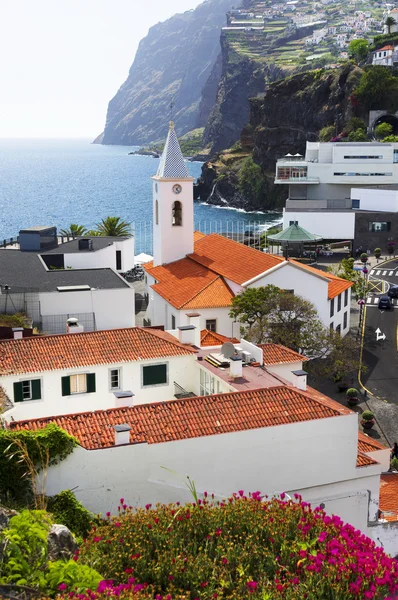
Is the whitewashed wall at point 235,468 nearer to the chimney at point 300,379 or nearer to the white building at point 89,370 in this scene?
the chimney at point 300,379

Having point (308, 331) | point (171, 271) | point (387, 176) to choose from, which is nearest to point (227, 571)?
point (308, 331)

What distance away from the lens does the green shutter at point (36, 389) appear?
27156mm

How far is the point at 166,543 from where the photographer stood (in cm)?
1480

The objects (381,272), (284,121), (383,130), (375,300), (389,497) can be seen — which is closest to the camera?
(389,497)

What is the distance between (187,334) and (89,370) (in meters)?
4.50

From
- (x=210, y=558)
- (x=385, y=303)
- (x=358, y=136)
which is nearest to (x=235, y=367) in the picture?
(x=210, y=558)

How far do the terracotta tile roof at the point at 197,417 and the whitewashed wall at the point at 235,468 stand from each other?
29cm

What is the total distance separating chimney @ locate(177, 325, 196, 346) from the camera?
3064 cm

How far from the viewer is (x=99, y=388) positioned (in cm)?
2828

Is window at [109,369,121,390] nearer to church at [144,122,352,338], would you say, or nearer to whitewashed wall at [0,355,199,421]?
whitewashed wall at [0,355,199,421]

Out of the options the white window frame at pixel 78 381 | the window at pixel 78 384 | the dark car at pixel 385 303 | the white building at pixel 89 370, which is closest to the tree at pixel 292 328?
the white building at pixel 89 370

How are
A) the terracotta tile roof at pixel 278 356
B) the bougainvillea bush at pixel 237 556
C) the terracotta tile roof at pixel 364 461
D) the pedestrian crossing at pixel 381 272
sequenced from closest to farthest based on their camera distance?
the bougainvillea bush at pixel 237 556 → the terracotta tile roof at pixel 364 461 → the terracotta tile roof at pixel 278 356 → the pedestrian crossing at pixel 381 272

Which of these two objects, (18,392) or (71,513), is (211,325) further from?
(71,513)

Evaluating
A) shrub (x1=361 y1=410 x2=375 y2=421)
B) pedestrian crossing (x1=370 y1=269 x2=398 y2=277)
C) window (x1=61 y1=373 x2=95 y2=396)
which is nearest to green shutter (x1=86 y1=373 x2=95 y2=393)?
window (x1=61 y1=373 x2=95 y2=396)
